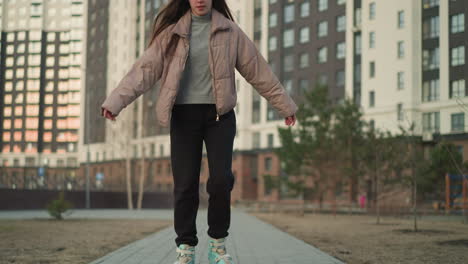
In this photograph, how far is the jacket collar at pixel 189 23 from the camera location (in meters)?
4.79

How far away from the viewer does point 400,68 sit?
4669 centimetres

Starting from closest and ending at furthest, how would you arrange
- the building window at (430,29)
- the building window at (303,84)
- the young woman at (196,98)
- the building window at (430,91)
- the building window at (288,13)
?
the young woman at (196,98) < the building window at (430,29) < the building window at (430,91) < the building window at (303,84) < the building window at (288,13)

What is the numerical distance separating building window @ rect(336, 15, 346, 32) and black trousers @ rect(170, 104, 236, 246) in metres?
53.6

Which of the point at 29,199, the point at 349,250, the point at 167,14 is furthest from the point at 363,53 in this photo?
the point at 167,14

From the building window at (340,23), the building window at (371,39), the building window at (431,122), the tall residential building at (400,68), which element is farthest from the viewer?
the building window at (340,23)

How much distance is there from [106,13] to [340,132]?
233 feet

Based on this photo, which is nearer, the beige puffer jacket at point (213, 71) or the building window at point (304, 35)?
the beige puffer jacket at point (213, 71)

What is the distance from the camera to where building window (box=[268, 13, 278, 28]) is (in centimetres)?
6315

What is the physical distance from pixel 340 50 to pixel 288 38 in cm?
763

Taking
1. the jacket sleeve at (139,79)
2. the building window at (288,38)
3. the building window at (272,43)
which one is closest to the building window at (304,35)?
the building window at (288,38)

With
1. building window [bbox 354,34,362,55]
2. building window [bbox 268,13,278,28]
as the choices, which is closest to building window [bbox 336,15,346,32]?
building window [bbox 354,34,362,55]

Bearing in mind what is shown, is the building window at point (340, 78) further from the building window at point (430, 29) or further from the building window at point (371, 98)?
the building window at point (430, 29)

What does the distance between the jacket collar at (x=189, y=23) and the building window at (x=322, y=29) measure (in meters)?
55.2

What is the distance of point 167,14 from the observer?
16.4ft
